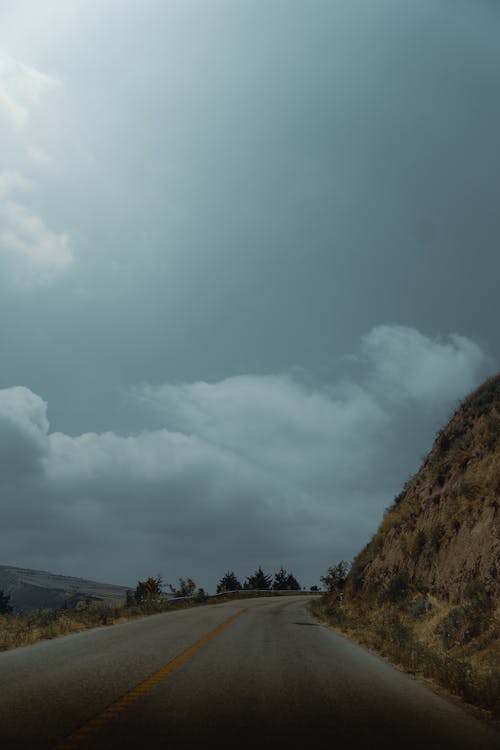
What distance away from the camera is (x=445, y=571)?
1700 cm

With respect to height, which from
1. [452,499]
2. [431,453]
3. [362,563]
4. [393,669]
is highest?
[431,453]

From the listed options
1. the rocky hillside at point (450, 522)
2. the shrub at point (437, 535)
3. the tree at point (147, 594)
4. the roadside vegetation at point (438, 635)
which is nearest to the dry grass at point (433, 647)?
the roadside vegetation at point (438, 635)

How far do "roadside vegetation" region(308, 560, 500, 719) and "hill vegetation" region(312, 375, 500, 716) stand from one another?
0.09 feet

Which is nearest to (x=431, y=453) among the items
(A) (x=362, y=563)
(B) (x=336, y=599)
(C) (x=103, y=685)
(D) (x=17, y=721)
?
(A) (x=362, y=563)

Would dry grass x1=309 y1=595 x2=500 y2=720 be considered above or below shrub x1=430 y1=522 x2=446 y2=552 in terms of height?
below

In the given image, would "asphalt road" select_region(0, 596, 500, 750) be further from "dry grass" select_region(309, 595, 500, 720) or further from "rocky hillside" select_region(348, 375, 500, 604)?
"rocky hillside" select_region(348, 375, 500, 604)

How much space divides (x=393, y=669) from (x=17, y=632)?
11.1 meters

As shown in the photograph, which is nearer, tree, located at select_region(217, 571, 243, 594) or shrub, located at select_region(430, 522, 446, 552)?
shrub, located at select_region(430, 522, 446, 552)

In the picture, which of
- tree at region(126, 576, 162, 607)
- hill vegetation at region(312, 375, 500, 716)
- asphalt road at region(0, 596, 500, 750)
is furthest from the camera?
tree at region(126, 576, 162, 607)

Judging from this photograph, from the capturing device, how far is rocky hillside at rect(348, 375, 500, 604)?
1527cm

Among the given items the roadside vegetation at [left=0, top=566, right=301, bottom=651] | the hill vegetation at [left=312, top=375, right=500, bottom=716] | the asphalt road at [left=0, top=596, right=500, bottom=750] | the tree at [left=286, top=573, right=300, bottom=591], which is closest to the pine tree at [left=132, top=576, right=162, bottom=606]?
the roadside vegetation at [left=0, top=566, right=301, bottom=651]

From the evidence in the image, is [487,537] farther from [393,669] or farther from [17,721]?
[17,721]

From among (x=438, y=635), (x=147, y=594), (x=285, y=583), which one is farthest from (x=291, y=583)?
(x=438, y=635)

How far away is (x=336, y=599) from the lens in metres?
31.8
